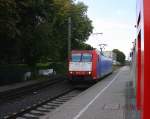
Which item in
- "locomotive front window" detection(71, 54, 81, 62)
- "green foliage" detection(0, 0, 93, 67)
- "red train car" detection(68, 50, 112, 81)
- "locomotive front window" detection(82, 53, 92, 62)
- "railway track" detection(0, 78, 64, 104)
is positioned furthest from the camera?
"locomotive front window" detection(71, 54, 81, 62)

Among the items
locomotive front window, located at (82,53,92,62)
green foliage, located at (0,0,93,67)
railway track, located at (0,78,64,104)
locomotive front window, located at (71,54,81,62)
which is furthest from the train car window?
green foliage, located at (0,0,93,67)

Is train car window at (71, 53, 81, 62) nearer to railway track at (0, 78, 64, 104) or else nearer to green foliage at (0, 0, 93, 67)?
railway track at (0, 78, 64, 104)

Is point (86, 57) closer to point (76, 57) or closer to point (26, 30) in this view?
point (76, 57)

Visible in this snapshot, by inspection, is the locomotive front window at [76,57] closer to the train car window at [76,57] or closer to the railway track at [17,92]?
the train car window at [76,57]

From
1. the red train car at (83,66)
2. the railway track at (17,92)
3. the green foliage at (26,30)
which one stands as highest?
the green foliage at (26,30)

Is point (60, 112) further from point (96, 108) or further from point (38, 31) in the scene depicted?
point (38, 31)

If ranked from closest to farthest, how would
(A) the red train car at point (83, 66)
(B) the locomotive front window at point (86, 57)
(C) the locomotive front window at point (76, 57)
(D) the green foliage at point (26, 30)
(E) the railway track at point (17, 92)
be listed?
(E) the railway track at point (17, 92)
(D) the green foliage at point (26, 30)
(A) the red train car at point (83, 66)
(B) the locomotive front window at point (86, 57)
(C) the locomotive front window at point (76, 57)

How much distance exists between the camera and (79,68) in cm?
3547

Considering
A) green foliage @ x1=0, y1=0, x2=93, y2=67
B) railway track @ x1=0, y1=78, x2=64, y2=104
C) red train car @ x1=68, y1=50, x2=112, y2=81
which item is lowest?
railway track @ x1=0, y1=78, x2=64, y2=104

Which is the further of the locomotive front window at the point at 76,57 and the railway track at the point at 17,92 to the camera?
the locomotive front window at the point at 76,57

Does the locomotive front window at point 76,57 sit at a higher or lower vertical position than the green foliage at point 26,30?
lower

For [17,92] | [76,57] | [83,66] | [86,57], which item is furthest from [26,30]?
[17,92]

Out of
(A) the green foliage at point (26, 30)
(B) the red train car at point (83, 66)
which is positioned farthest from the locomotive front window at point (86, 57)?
(A) the green foliage at point (26, 30)

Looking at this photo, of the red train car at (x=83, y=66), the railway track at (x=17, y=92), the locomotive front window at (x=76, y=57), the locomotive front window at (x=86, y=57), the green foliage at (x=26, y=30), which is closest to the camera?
the railway track at (x=17, y=92)
